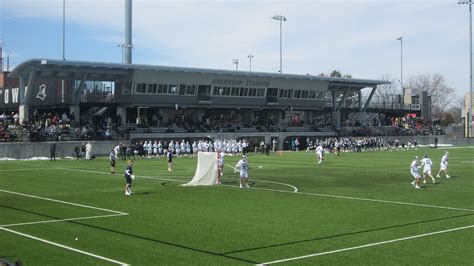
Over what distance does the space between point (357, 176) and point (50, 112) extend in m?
55.7

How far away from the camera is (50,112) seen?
268ft

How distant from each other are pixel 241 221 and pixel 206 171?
13045mm

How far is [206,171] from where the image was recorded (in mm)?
32344

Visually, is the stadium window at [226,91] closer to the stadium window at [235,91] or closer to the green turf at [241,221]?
the stadium window at [235,91]

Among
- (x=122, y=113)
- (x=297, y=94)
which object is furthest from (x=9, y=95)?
(x=297, y=94)

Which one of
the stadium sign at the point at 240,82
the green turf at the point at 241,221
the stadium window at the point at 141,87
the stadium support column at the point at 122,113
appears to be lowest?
the green turf at the point at 241,221

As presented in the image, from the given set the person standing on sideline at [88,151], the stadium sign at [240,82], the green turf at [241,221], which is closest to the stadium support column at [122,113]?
the stadium sign at [240,82]

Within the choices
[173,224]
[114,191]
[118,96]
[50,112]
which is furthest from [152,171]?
[50,112]

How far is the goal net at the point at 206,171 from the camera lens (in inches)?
1265

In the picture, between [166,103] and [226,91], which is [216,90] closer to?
[226,91]

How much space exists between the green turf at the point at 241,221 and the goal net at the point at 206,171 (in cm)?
106

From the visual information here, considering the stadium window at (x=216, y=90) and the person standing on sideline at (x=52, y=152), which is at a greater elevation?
the stadium window at (x=216, y=90)

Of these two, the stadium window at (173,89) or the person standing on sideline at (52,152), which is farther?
the stadium window at (173,89)

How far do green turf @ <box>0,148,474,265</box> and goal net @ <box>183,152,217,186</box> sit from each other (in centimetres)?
106
